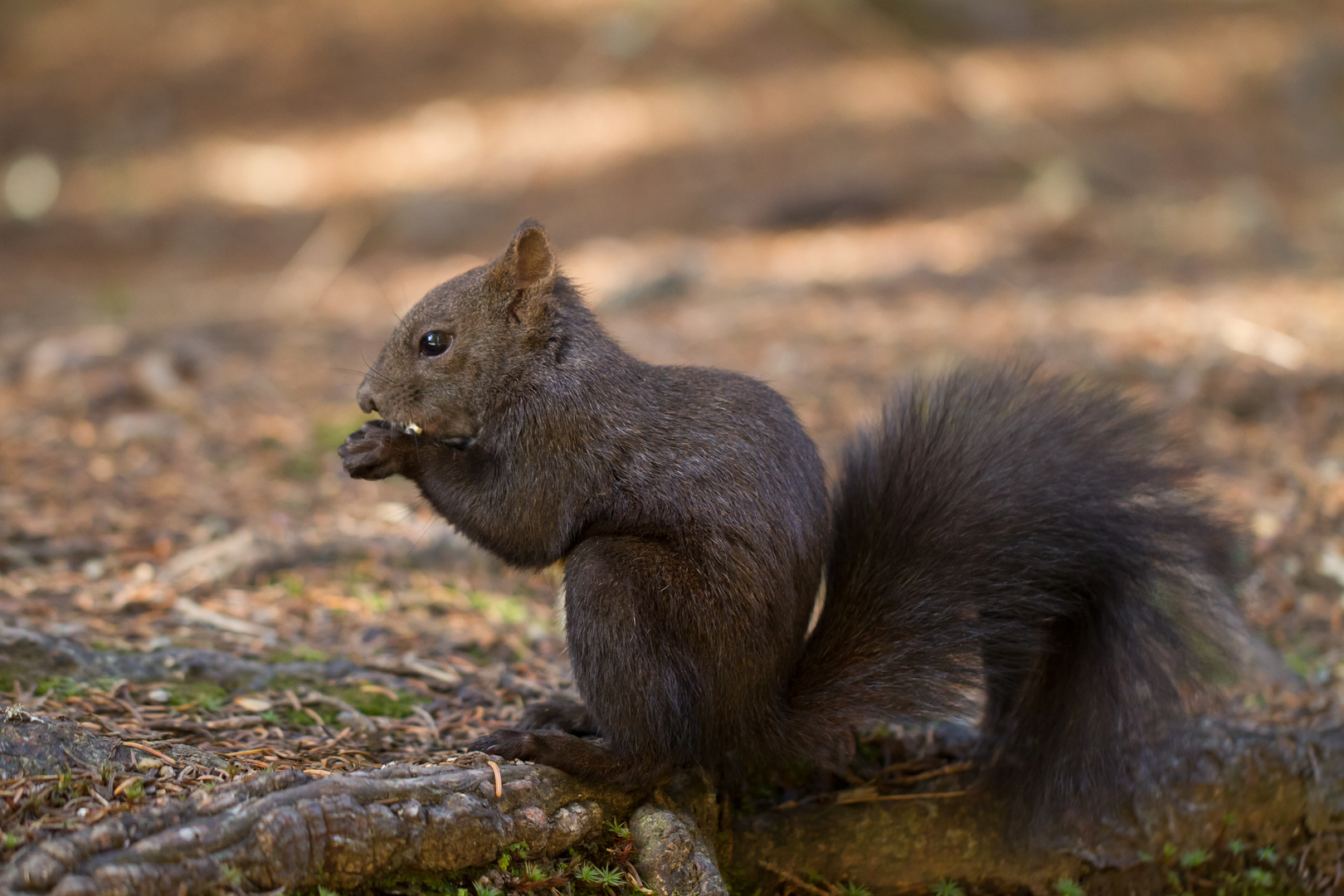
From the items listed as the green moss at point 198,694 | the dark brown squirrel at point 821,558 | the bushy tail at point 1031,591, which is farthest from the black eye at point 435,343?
the bushy tail at point 1031,591

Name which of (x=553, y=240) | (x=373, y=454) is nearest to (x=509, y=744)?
(x=373, y=454)

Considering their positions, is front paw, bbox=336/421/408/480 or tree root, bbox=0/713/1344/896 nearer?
tree root, bbox=0/713/1344/896

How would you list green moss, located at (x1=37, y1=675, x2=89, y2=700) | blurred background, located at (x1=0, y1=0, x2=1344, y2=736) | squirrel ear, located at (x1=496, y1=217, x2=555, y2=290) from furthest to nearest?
blurred background, located at (x1=0, y1=0, x2=1344, y2=736)
squirrel ear, located at (x1=496, y1=217, x2=555, y2=290)
green moss, located at (x1=37, y1=675, x2=89, y2=700)

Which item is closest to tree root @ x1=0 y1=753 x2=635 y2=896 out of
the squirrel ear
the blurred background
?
the blurred background

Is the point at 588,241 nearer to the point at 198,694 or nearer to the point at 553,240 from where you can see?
the point at 553,240

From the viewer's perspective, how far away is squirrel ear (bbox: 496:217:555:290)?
122 inches

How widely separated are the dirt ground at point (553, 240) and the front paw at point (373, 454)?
69cm

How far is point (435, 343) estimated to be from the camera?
3.14 meters

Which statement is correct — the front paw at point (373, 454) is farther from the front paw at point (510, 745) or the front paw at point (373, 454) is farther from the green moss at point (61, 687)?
the green moss at point (61, 687)

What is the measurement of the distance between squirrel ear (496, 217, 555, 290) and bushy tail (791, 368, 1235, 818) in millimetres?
1055

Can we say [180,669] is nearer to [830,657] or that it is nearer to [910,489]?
[830,657]

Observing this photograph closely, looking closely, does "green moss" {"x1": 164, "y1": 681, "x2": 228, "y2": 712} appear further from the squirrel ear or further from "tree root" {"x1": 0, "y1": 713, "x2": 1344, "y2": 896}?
the squirrel ear

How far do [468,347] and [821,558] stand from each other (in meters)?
1.13

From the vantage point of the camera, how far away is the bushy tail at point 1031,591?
9.04 ft
